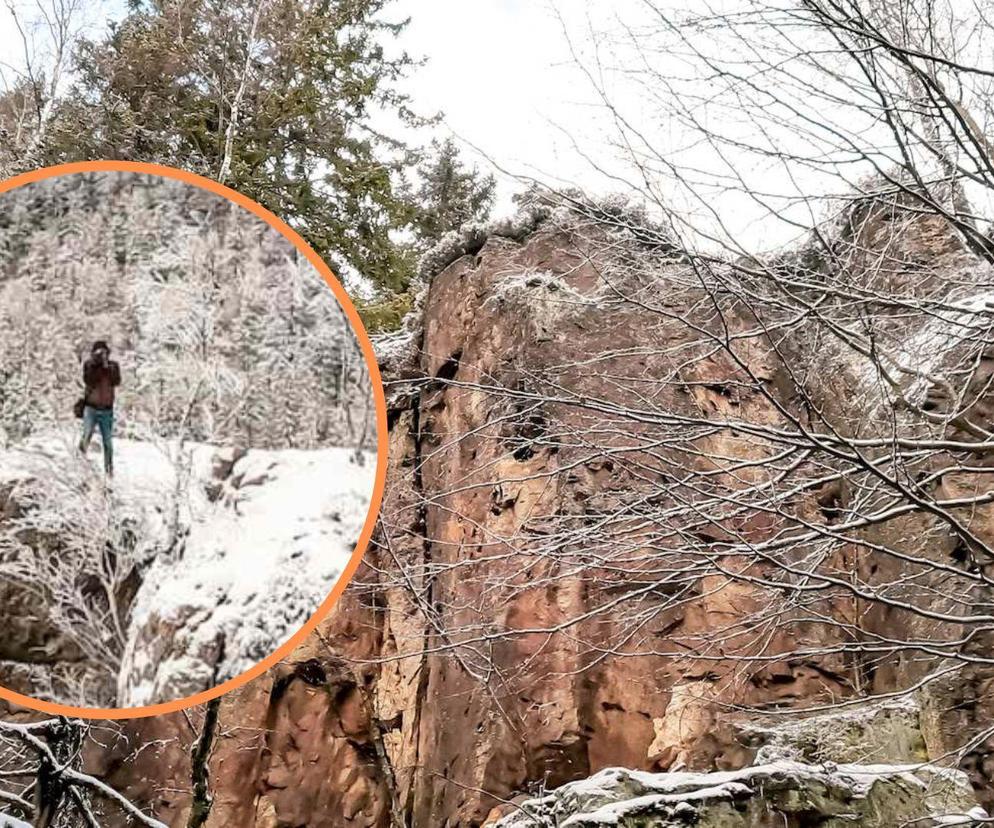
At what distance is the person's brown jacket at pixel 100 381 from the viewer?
1945 millimetres

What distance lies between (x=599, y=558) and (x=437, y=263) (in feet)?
22.4

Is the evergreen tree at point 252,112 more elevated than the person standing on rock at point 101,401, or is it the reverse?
the evergreen tree at point 252,112

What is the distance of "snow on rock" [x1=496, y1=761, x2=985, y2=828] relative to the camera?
4824 millimetres

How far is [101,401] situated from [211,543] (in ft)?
1.34

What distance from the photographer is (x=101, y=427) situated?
194cm

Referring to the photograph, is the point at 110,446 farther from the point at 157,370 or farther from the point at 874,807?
the point at 874,807

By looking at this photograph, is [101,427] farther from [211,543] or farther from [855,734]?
[855,734]

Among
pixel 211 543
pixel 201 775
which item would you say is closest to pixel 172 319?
pixel 211 543

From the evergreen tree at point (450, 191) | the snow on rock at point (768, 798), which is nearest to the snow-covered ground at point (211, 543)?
the snow on rock at point (768, 798)

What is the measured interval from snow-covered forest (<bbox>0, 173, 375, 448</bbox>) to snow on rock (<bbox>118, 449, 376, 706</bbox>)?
0.10 meters

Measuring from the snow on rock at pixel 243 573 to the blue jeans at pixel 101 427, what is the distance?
0.25 meters

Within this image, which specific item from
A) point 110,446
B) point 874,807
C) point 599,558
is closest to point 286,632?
point 110,446

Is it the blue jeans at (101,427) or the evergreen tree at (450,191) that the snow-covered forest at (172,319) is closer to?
the blue jeans at (101,427)

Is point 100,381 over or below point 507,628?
over
